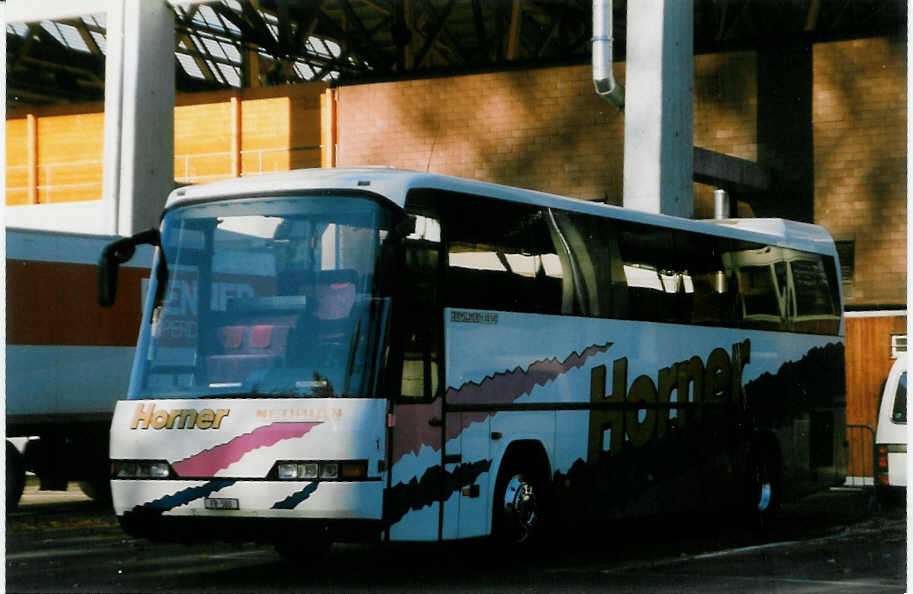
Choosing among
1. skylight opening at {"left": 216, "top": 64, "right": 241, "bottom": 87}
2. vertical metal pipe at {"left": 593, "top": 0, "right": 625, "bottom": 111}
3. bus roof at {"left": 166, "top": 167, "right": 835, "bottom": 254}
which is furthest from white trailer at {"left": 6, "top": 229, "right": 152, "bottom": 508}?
skylight opening at {"left": 216, "top": 64, "right": 241, "bottom": 87}

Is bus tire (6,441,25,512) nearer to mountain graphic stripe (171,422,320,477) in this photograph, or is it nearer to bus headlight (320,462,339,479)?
mountain graphic stripe (171,422,320,477)

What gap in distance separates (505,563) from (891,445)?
7.17m

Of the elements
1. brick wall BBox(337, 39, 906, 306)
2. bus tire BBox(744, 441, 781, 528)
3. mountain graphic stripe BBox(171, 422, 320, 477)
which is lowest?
bus tire BBox(744, 441, 781, 528)

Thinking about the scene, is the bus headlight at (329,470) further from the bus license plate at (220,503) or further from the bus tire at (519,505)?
the bus tire at (519,505)

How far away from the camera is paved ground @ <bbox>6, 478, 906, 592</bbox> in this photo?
39.4 feet

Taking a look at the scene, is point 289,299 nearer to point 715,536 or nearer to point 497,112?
point 715,536

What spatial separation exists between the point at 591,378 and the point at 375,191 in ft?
11.0

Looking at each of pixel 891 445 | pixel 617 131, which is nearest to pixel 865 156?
pixel 617 131

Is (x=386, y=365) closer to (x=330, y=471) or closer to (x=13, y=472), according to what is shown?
(x=330, y=471)

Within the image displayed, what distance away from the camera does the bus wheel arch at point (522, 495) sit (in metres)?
13.1

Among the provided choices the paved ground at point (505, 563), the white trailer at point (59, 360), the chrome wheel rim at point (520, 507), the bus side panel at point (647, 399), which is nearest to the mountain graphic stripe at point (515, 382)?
the bus side panel at point (647, 399)

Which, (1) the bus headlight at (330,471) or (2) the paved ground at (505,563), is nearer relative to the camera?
(1) the bus headlight at (330,471)

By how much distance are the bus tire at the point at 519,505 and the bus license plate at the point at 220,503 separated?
2328 mm

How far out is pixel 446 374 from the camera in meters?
12.4
